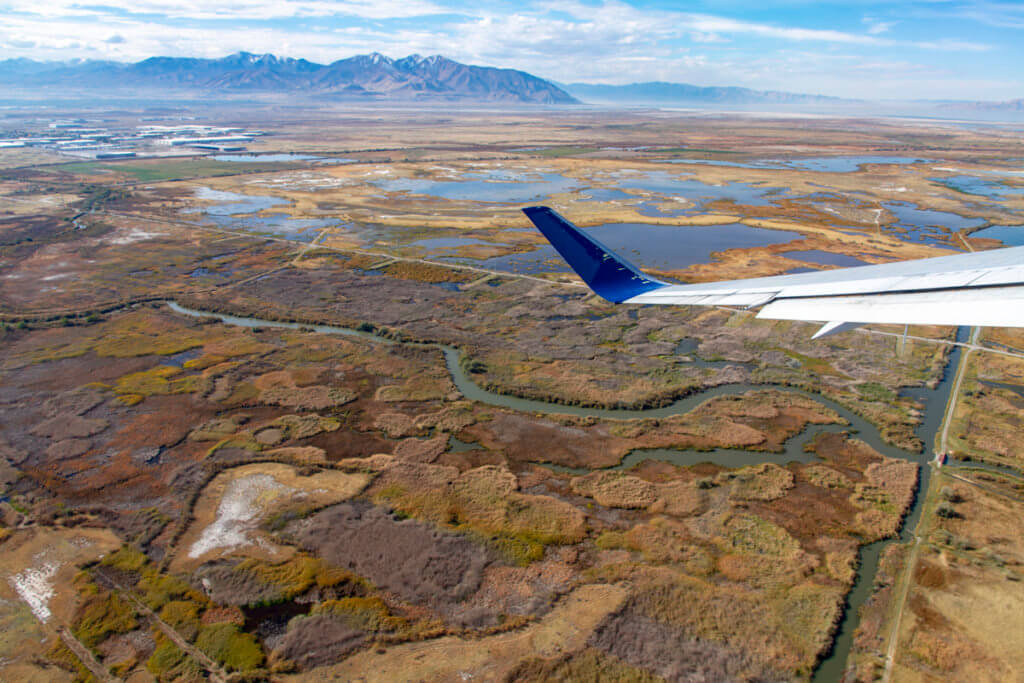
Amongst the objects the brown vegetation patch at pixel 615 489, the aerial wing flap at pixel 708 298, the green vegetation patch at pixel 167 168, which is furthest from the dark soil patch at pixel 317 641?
the green vegetation patch at pixel 167 168

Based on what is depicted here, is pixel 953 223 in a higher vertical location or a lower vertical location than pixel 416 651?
higher

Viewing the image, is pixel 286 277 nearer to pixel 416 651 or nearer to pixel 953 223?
pixel 416 651

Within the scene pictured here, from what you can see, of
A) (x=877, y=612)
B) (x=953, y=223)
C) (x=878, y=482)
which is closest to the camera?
(x=877, y=612)

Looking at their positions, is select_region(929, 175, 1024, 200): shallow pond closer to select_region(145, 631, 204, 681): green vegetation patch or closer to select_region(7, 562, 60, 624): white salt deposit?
select_region(145, 631, 204, 681): green vegetation patch

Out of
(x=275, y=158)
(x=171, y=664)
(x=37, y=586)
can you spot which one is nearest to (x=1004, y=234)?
(x=171, y=664)

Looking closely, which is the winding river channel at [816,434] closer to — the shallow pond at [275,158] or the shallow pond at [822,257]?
the shallow pond at [822,257]

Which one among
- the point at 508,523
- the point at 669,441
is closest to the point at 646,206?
the point at 669,441

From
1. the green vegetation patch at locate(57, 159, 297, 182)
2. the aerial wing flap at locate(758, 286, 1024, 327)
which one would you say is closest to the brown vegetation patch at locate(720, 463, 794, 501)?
the aerial wing flap at locate(758, 286, 1024, 327)

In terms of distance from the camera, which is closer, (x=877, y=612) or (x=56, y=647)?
(x=56, y=647)
